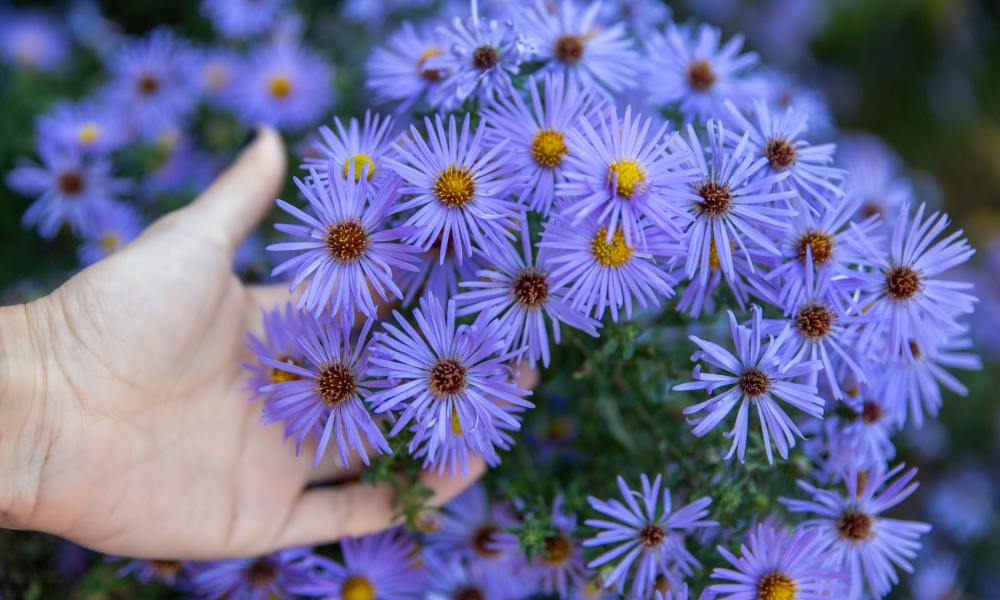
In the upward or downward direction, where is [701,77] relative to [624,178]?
upward

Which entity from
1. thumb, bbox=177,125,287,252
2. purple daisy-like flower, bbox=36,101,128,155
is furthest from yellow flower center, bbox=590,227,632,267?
purple daisy-like flower, bbox=36,101,128,155

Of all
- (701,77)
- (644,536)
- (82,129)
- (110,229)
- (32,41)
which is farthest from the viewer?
(32,41)

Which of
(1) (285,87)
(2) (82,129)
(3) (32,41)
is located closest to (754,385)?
(1) (285,87)

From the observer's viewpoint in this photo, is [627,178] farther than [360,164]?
No

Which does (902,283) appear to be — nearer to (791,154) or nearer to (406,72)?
(791,154)

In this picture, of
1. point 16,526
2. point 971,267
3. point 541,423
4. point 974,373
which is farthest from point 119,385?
point 971,267

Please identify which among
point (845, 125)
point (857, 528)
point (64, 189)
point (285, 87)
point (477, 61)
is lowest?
point (857, 528)

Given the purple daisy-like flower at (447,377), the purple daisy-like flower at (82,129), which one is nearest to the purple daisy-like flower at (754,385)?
the purple daisy-like flower at (447,377)
